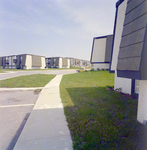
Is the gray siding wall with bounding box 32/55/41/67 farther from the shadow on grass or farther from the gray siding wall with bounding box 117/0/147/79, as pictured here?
the gray siding wall with bounding box 117/0/147/79

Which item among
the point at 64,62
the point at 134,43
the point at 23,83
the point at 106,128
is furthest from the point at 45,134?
the point at 64,62

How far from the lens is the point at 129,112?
3.55 metres

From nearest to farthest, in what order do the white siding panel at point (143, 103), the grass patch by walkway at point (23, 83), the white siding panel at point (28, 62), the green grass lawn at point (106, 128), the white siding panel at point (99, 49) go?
the green grass lawn at point (106, 128), the white siding panel at point (143, 103), the grass patch by walkway at point (23, 83), the white siding panel at point (99, 49), the white siding panel at point (28, 62)

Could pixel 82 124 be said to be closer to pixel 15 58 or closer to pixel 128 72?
pixel 128 72

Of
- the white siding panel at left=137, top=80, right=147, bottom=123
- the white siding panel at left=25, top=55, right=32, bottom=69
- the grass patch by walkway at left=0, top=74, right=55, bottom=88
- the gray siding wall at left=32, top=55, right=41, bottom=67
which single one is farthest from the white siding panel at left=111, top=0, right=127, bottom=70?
the gray siding wall at left=32, top=55, right=41, bottom=67

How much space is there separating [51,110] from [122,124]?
2521mm

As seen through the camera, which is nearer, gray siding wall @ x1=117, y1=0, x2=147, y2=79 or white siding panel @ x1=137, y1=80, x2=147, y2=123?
gray siding wall @ x1=117, y1=0, x2=147, y2=79

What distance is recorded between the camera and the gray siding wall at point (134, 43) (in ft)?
6.60

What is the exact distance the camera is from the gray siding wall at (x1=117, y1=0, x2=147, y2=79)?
2.01 meters

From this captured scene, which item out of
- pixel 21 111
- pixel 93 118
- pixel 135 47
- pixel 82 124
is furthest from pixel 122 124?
pixel 21 111

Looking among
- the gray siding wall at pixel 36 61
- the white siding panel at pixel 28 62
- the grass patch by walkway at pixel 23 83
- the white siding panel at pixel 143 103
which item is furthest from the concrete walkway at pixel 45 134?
the gray siding wall at pixel 36 61

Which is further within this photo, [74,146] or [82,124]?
[82,124]

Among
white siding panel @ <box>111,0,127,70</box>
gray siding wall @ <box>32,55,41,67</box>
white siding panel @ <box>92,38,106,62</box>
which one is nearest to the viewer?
white siding panel @ <box>111,0,127,70</box>

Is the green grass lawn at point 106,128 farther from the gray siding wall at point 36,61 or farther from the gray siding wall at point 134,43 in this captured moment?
the gray siding wall at point 36,61
